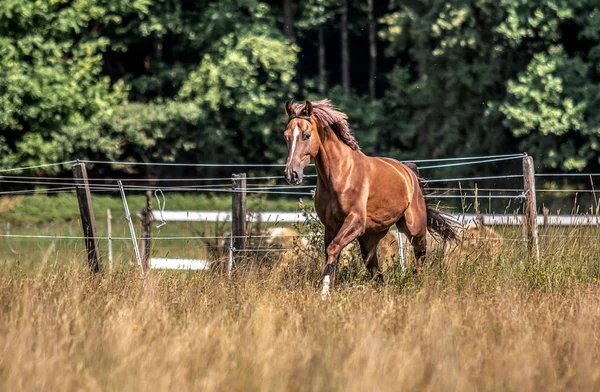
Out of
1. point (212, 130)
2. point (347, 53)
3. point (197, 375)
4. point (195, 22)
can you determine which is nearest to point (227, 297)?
point (197, 375)

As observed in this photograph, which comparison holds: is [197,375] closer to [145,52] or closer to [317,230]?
[317,230]

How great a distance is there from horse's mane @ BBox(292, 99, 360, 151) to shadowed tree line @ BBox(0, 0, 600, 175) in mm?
15840

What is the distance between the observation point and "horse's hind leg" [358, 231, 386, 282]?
966 centimetres

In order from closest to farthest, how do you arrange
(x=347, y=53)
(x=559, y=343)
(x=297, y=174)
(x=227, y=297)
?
1. (x=559, y=343)
2. (x=227, y=297)
3. (x=297, y=174)
4. (x=347, y=53)

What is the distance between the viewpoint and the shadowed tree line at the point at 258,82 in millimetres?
24672

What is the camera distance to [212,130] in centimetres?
2927

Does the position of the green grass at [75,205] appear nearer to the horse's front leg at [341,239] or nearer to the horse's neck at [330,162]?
the horse's neck at [330,162]

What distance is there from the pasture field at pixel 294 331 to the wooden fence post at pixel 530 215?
1.08 m

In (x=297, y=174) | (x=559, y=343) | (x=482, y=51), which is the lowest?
(x=559, y=343)

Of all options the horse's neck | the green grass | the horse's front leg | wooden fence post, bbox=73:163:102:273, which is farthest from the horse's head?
the green grass

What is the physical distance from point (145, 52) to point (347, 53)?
7.57m

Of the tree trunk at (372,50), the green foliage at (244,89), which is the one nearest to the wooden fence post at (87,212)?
the green foliage at (244,89)

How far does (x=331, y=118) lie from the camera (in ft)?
30.5

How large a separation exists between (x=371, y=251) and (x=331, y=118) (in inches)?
54.5
